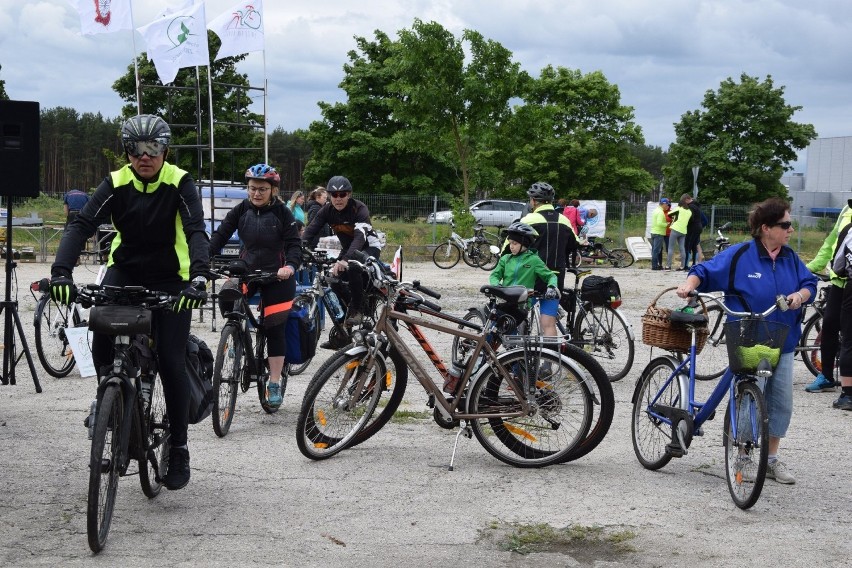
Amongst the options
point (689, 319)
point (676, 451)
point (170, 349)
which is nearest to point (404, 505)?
point (170, 349)

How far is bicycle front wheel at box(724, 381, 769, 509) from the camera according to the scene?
18.2ft

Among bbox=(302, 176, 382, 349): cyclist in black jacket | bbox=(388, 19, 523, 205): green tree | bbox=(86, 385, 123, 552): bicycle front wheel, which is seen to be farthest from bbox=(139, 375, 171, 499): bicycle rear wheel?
bbox=(388, 19, 523, 205): green tree

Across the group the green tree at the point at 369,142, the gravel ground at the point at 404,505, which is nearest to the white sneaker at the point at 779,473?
the gravel ground at the point at 404,505

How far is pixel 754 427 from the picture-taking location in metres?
5.65

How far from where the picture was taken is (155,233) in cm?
539

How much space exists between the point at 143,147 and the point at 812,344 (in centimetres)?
731

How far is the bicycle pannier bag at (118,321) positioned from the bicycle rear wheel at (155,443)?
475 mm

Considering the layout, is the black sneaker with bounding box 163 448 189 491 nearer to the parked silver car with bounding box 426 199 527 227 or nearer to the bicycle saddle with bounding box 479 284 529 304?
the bicycle saddle with bounding box 479 284 529 304

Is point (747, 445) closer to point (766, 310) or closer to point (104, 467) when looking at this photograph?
point (766, 310)

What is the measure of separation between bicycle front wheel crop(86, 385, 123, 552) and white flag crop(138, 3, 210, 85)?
1004 centimetres

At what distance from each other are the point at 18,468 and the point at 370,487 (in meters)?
2.07

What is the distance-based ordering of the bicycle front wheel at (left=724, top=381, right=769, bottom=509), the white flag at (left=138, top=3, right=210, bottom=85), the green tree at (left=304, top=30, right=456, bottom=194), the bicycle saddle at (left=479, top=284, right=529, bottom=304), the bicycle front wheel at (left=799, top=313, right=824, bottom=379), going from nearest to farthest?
the bicycle front wheel at (left=724, top=381, right=769, bottom=509), the bicycle saddle at (left=479, top=284, right=529, bottom=304), the bicycle front wheel at (left=799, top=313, right=824, bottom=379), the white flag at (left=138, top=3, right=210, bottom=85), the green tree at (left=304, top=30, right=456, bottom=194)

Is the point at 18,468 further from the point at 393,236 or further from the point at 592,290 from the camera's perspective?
the point at 393,236

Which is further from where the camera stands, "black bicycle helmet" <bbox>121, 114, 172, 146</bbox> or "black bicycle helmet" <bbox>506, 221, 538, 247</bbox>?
"black bicycle helmet" <bbox>506, 221, 538, 247</bbox>
